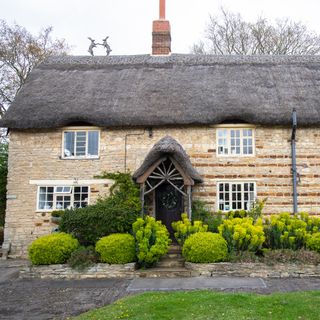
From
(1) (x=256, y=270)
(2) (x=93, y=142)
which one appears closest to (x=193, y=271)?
(1) (x=256, y=270)

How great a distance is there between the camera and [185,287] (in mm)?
9602

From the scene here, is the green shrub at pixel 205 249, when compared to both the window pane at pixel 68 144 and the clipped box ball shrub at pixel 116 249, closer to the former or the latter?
the clipped box ball shrub at pixel 116 249

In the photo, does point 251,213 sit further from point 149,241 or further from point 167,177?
point 149,241

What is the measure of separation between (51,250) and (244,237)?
Answer: 5.74 meters

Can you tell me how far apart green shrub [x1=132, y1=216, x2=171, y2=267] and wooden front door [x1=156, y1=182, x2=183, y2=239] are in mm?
2914

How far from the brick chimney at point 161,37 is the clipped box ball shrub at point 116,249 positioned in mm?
11303

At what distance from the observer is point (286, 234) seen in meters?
11.8

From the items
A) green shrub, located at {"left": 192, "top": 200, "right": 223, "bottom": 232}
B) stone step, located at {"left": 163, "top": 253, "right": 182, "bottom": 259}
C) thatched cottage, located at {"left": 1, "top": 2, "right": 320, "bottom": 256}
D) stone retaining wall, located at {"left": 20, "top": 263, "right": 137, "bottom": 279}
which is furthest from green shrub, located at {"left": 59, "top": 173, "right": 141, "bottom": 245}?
green shrub, located at {"left": 192, "top": 200, "right": 223, "bottom": 232}

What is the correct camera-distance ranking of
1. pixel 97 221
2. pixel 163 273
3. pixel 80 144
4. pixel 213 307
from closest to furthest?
pixel 213 307
pixel 163 273
pixel 97 221
pixel 80 144

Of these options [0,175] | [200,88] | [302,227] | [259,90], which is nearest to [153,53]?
[200,88]

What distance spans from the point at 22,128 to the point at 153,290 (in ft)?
29.1

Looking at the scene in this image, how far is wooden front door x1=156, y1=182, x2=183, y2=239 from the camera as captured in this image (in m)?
15.0

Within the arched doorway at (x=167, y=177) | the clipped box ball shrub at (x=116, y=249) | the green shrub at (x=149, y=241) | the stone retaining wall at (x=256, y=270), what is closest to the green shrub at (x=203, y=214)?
the arched doorway at (x=167, y=177)

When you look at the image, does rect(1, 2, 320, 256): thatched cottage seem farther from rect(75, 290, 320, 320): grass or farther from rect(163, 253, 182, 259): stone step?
rect(75, 290, 320, 320): grass
